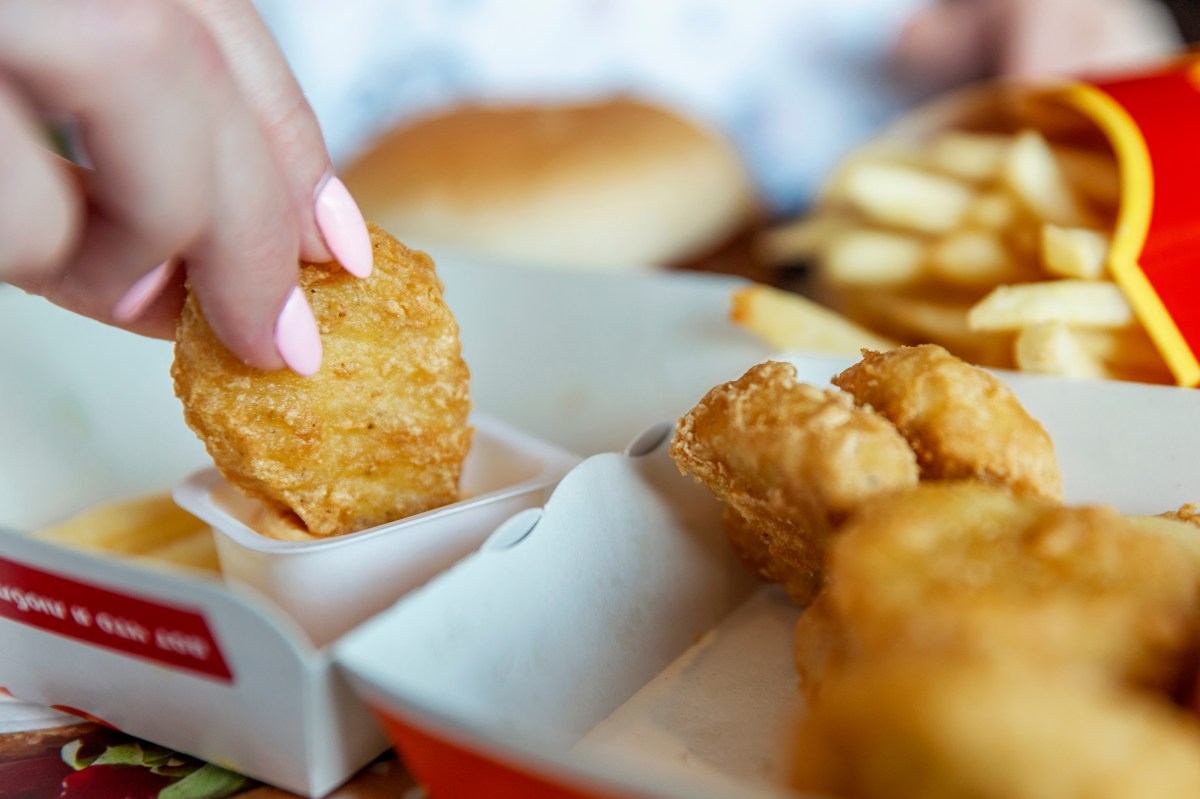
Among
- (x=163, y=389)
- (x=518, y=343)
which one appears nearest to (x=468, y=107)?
(x=518, y=343)

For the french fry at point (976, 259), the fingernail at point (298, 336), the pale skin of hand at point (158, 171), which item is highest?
the pale skin of hand at point (158, 171)

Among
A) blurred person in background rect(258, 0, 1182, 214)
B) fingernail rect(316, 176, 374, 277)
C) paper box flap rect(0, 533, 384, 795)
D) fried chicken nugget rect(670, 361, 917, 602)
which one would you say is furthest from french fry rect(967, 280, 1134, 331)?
blurred person in background rect(258, 0, 1182, 214)

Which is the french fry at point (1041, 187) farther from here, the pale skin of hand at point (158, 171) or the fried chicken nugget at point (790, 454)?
the pale skin of hand at point (158, 171)

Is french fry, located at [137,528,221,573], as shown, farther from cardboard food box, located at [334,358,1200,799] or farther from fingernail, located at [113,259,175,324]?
cardboard food box, located at [334,358,1200,799]

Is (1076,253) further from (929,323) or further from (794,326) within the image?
(794,326)

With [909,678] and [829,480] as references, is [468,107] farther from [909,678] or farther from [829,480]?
[909,678]

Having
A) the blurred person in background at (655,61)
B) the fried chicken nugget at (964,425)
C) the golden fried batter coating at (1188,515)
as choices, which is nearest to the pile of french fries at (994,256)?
the golden fried batter coating at (1188,515)
